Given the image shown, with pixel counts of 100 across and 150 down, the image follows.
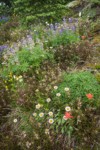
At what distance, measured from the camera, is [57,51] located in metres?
5.23

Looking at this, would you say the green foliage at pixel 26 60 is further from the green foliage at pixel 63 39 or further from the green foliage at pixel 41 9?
the green foliage at pixel 41 9

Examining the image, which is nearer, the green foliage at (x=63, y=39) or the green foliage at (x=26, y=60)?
the green foliage at (x=26, y=60)

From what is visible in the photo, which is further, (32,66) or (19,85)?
(32,66)

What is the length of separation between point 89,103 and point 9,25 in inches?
291

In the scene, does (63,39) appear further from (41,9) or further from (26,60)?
(41,9)

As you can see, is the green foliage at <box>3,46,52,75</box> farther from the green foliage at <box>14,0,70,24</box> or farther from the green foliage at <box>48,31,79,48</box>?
the green foliage at <box>14,0,70,24</box>

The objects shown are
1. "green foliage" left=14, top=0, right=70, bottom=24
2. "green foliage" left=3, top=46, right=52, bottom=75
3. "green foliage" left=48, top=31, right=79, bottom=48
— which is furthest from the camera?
"green foliage" left=14, top=0, right=70, bottom=24

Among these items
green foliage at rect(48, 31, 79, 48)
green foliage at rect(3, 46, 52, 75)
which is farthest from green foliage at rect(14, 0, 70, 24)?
green foliage at rect(3, 46, 52, 75)

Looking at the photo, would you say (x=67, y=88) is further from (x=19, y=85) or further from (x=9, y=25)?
(x=9, y=25)

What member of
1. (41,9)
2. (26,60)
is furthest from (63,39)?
(41,9)

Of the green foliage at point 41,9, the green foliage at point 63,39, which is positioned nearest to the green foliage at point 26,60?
the green foliage at point 63,39

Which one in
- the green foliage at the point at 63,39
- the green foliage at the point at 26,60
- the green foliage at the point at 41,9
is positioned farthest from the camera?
the green foliage at the point at 41,9

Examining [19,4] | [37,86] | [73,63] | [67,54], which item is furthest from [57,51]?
[19,4]

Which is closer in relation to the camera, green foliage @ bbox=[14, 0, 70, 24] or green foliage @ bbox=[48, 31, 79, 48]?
green foliage @ bbox=[48, 31, 79, 48]
